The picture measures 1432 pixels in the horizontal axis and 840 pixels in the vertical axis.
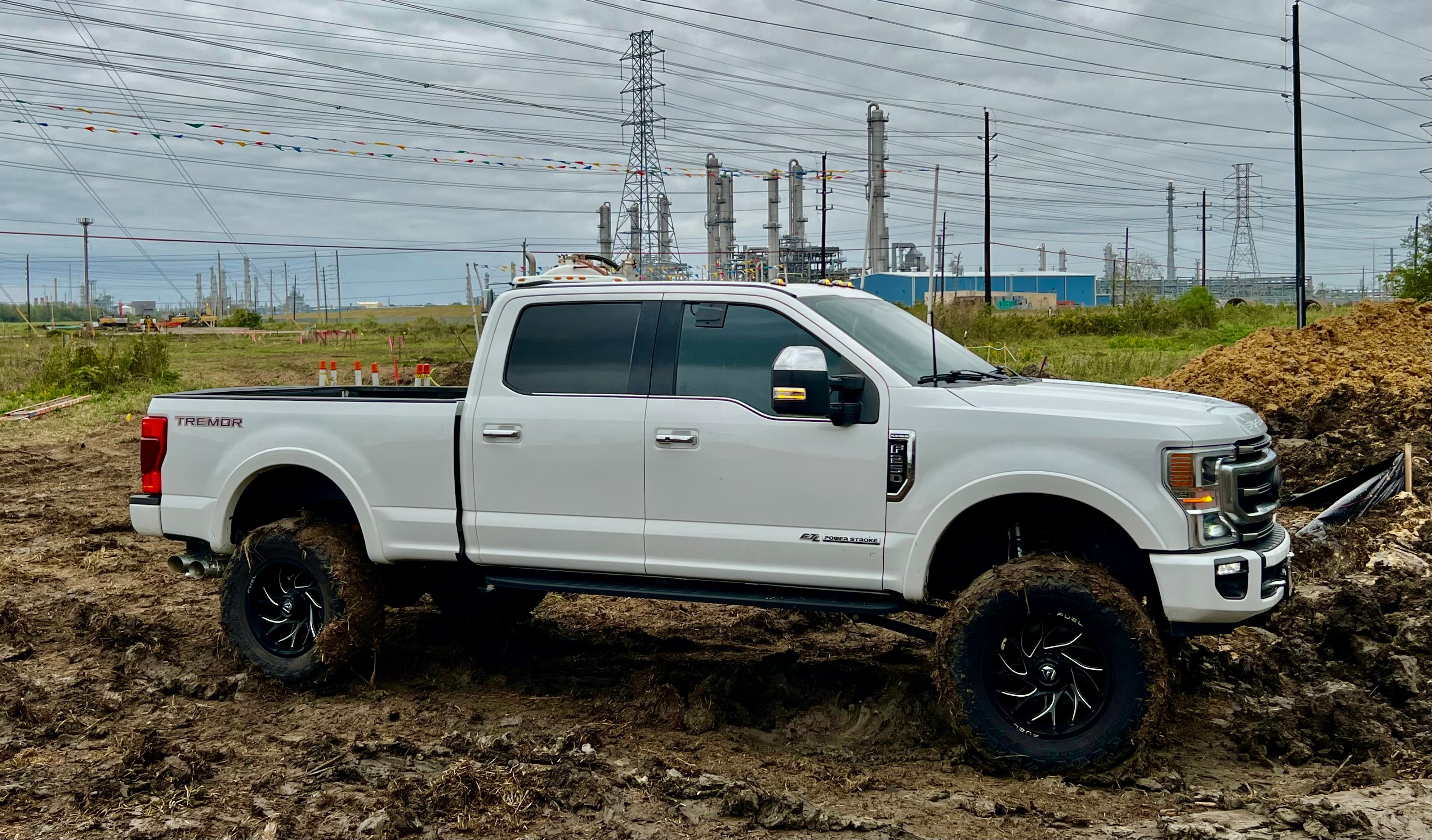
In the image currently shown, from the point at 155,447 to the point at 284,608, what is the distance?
128 cm

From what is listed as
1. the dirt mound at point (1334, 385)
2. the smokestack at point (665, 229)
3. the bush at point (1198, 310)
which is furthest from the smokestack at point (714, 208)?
the dirt mound at point (1334, 385)

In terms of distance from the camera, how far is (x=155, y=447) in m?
7.37

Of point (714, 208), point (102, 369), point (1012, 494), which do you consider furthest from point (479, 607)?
point (714, 208)

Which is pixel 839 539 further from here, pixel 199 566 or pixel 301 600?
pixel 199 566

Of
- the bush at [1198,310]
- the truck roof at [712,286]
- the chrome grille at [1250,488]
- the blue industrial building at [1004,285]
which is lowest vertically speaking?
the chrome grille at [1250,488]

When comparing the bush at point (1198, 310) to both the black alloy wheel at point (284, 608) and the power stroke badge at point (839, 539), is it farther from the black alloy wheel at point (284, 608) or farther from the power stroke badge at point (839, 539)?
the black alloy wheel at point (284, 608)

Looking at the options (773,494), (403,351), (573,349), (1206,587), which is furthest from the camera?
(403,351)

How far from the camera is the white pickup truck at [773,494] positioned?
5.36 m

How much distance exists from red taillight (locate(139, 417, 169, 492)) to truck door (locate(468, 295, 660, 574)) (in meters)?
2.14

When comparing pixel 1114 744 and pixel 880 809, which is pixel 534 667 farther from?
pixel 1114 744

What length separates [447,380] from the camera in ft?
85.5

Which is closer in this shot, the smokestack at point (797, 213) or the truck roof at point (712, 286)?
the truck roof at point (712, 286)

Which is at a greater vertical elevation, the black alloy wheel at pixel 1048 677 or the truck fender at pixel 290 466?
the truck fender at pixel 290 466

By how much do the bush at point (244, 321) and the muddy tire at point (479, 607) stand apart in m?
72.9
